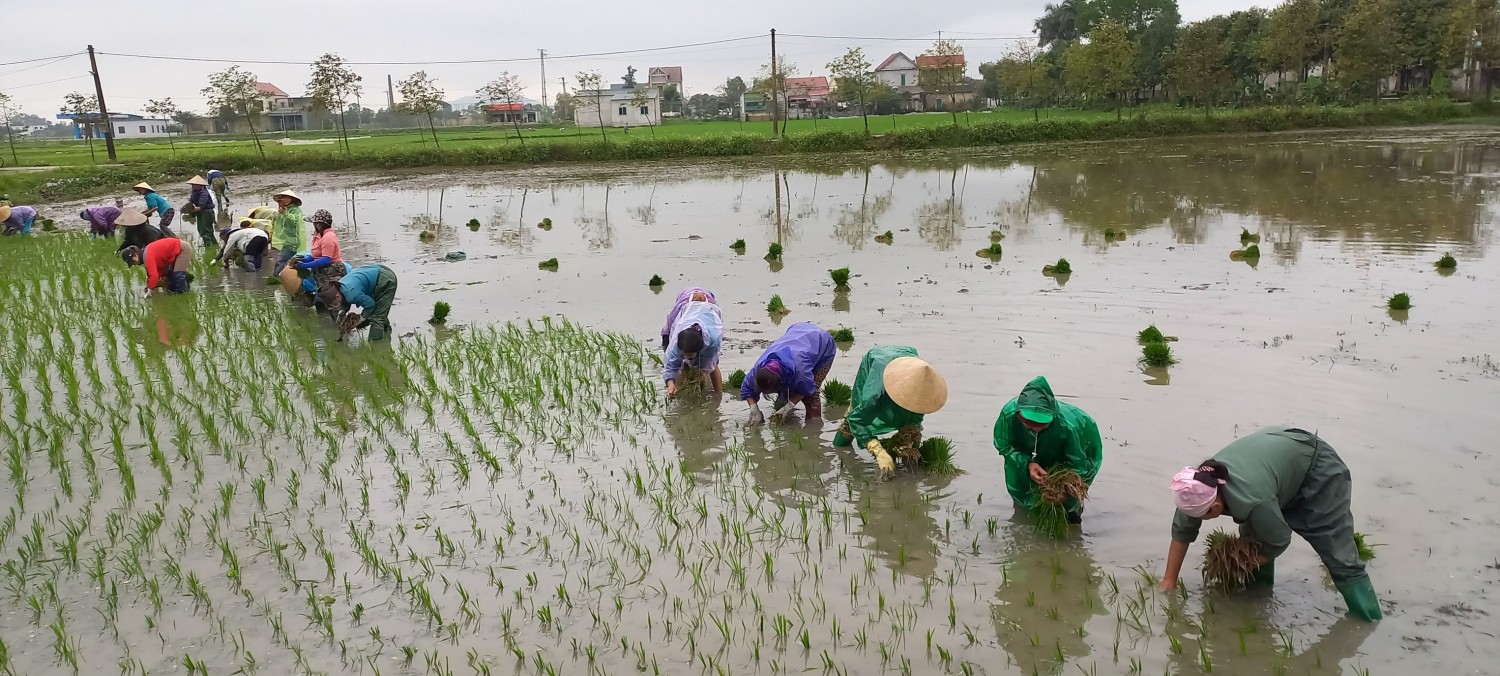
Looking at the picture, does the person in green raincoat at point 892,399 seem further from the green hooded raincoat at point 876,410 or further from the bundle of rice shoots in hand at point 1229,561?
the bundle of rice shoots in hand at point 1229,561

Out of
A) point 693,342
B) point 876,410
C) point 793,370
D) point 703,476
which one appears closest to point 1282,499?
point 876,410

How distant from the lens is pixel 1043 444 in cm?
514

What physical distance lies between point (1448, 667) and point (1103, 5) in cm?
6731

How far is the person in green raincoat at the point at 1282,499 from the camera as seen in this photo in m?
4.13

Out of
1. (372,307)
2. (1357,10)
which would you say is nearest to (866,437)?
(372,307)

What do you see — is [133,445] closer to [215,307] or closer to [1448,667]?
[215,307]

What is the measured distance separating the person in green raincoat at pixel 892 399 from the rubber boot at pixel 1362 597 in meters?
2.06

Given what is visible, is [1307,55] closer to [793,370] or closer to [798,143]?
[798,143]

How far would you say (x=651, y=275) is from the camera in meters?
13.2

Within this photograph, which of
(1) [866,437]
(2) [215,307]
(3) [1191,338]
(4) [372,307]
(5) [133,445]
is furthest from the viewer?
(2) [215,307]

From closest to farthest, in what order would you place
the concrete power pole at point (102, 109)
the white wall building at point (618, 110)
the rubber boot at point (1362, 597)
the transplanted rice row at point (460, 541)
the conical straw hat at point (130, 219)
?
the rubber boot at point (1362, 597), the transplanted rice row at point (460, 541), the conical straw hat at point (130, 219), the concrete power pole at point (102, 109), the white wall building at point (618, 110)

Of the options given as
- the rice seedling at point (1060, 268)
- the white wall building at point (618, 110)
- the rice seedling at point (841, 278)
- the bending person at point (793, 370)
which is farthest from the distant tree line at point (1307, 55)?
the bending person at point (793, 370)

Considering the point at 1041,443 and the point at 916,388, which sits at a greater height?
the point at 916,388

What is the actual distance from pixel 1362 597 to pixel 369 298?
8614mm
